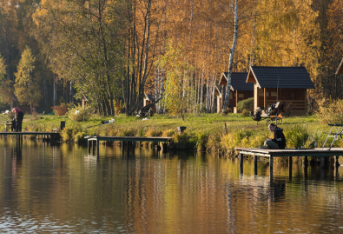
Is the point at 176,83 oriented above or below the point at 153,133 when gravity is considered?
above

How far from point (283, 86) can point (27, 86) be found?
196ft

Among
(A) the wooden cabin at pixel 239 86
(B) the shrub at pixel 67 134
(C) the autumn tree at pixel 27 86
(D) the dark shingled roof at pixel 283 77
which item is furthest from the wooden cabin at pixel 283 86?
(C) the autumn tree at pixel 27 86

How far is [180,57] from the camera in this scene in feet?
195

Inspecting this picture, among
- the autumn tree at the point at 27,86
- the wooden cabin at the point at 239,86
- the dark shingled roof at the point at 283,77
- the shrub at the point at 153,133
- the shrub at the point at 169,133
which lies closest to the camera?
the shrub at the point at 169,133

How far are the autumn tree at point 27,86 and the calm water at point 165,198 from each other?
6951 centimetres

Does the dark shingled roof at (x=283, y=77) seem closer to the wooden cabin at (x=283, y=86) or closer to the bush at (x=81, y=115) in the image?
the wooden cabin at (x=283, y=86)

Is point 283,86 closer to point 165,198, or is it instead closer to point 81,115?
point 81,115

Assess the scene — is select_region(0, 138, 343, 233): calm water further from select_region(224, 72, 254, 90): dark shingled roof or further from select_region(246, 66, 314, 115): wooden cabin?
select_region(224, 72, 254, 90): dark shingled roof

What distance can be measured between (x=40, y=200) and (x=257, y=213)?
5964 millimetres

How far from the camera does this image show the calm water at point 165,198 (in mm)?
12961

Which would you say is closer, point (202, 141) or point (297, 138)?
point (297, 138)

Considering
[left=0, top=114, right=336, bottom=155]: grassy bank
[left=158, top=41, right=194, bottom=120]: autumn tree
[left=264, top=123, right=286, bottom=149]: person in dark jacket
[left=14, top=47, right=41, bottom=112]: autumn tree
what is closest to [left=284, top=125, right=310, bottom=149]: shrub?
[left=0, top=114, right=336, bottom=155]: grassy bank

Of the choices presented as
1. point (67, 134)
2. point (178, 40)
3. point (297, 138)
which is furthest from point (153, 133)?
point (178, 40)

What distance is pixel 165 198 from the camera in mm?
16797
